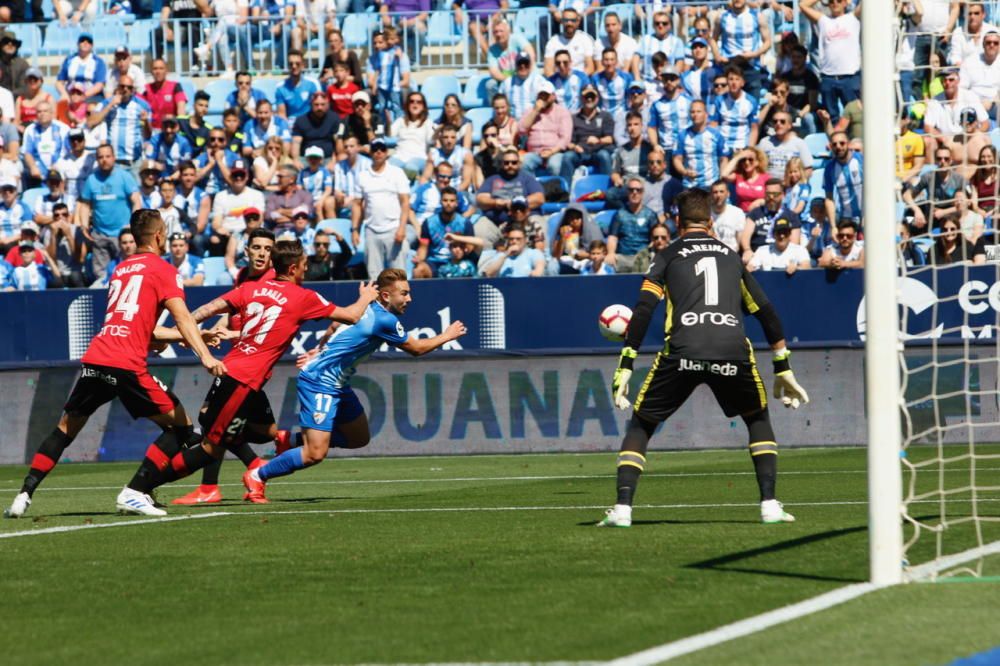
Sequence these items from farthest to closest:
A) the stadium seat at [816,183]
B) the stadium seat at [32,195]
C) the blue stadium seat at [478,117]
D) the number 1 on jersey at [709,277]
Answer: the blue stadium seat at [478,117] < the stadium seat at [32,195] < the stadium seat at [816,183] < the number 1 on jersey at [709,277]

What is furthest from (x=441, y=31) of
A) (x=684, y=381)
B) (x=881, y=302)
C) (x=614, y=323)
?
(x=881, y=302)

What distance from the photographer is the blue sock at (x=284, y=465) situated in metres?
12.9

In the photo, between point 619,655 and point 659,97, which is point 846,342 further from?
point 619,655

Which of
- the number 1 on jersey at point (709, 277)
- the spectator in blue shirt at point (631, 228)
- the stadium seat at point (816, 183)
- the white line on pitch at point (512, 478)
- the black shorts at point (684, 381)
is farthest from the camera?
the stadium seat at point (816, 183)

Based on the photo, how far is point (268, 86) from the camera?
26.5 metres

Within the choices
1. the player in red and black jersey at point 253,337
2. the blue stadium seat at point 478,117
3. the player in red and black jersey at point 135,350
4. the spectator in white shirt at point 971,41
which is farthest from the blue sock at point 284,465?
the blue stadium seat at point 478,117

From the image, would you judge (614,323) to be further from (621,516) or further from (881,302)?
(881,302)

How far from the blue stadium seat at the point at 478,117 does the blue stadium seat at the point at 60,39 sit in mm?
7561

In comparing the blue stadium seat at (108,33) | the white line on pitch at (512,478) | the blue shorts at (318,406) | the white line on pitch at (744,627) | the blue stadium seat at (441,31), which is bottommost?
the white line on pitch at (512,478)

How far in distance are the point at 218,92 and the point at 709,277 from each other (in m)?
17.7

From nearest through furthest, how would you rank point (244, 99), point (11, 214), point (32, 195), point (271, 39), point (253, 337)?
point (253, 337), point (11, 214), point (32, 195), point (244, 99), point (271, 39)

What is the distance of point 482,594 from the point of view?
24.2ft

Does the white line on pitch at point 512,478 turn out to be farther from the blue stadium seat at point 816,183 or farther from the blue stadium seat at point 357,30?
the blue stadium seat at point 357,30

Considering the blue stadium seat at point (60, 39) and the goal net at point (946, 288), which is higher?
the blue stadium seat at point (60, 39)
